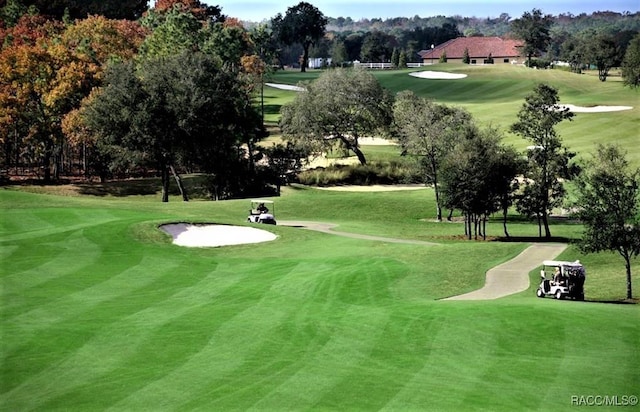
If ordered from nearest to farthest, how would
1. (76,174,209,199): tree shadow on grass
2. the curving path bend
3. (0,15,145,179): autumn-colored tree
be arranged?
the curving path bend → (76,174,209,199): tree shadow on grass → (0,15,145,179): autumn-colored tree

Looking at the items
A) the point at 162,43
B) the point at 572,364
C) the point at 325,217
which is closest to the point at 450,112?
the point at 325,217

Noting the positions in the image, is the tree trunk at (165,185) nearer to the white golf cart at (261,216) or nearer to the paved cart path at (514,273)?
the white golf cart at (261,216)

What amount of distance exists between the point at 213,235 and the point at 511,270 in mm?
16862

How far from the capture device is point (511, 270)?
136ft

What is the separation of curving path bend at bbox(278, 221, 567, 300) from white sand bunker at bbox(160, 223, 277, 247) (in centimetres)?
611

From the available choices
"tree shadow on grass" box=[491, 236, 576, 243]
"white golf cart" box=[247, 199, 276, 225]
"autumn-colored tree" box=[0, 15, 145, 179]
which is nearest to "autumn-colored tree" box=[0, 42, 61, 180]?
"autumn-colored tree" box=[0, 15, 145, 179]

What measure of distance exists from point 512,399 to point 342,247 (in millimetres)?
25935

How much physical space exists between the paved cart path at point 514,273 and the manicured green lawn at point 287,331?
0.87 meters

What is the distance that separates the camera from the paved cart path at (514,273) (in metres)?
35.8

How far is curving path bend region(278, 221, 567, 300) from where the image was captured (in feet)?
118

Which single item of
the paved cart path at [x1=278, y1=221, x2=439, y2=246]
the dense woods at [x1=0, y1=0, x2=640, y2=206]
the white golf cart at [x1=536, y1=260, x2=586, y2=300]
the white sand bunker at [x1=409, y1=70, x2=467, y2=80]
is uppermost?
the white sand bunker at [x1=409, y1=70, x2=467, y2=80]

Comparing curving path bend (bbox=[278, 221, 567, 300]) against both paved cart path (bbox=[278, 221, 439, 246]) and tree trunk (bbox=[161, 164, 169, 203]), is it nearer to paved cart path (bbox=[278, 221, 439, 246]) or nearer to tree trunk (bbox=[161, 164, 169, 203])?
paved cart path (bbox=[278, 221, 439, 246])

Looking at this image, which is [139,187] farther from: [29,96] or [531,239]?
[531,239]

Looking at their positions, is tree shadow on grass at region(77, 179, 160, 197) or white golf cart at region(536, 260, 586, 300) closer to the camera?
white golf cart at region(536, 260, 586, 300)
